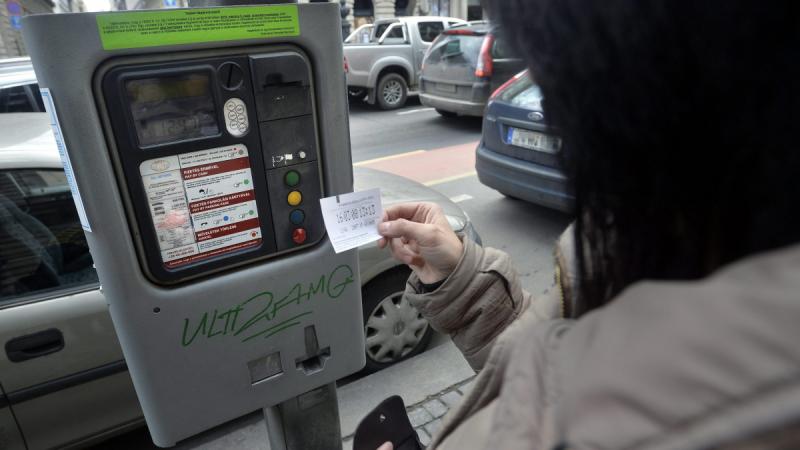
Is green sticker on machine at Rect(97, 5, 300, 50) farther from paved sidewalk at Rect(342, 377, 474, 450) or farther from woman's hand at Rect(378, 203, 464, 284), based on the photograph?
paved sidewalk at Rect(342, 377, 474, 450)

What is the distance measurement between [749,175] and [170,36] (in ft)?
3.66

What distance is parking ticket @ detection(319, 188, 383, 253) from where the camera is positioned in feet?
4.68

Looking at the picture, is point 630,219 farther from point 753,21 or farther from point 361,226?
point 361,226

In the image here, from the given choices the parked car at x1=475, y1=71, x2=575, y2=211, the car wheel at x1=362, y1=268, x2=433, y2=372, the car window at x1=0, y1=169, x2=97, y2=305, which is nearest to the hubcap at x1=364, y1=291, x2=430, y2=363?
the car wheel at x1=362, y1=268, x2=433, y2=372

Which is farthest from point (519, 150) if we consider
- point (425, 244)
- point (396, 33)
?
point (396, 33)

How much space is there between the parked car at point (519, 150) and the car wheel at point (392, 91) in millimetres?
6190

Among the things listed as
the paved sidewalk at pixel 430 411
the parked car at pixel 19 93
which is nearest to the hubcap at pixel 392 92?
the parked car at pixel 19 93

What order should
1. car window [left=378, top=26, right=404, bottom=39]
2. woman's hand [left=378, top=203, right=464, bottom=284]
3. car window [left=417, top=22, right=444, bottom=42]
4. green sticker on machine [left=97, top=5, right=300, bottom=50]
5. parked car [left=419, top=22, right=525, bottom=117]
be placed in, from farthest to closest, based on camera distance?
car window [left=417, top=22, right=444, bottom=42] < car window [left=378, top=26, right=404, bottom=39] < parked car [left=419, top=22, right=525, bottom=117] < woman's hand [left=378, top=203, right=464, bottom=284] < green sticker on machine [left=97, top=5, right=300, bottom=50]

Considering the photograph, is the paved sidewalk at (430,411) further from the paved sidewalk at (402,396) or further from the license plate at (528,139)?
the license plate at (528,139)

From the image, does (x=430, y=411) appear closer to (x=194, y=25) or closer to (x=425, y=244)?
(x=425, y=244)

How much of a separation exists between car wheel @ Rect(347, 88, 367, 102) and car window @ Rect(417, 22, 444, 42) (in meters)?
1.70

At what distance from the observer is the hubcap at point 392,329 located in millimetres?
2822

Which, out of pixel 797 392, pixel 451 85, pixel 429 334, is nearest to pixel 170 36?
pixel 797 392

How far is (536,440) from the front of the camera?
58 centimetres
